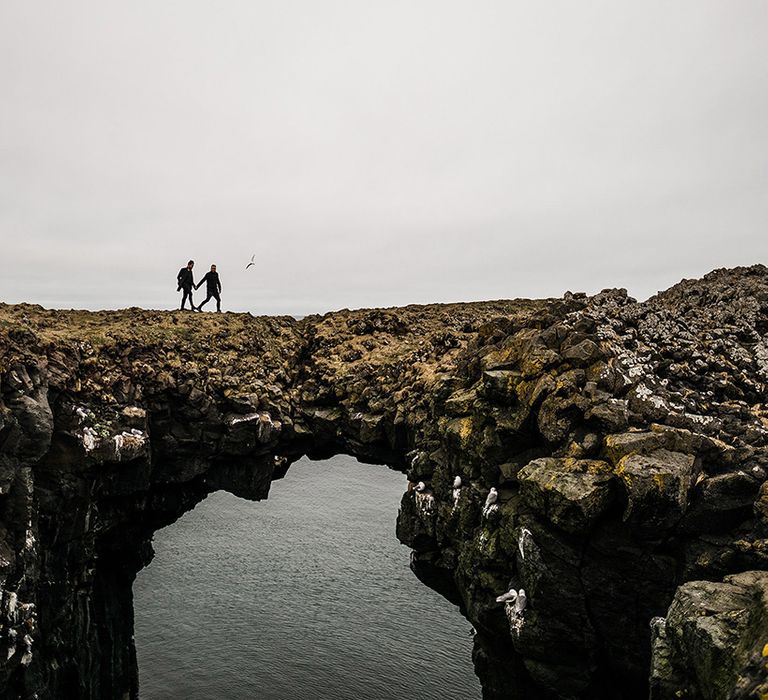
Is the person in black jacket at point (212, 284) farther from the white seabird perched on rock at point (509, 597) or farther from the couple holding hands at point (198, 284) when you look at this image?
the white seabird perched on rock at point (509, 597)

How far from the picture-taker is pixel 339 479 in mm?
107375

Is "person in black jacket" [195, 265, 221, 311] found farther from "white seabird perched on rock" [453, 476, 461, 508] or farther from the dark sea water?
the dark sea water

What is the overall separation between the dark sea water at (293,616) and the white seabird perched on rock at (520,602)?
23.6m

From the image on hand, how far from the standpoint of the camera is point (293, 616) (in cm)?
5212

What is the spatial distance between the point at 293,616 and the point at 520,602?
1437 inches

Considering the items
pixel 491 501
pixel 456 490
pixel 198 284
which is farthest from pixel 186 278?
pixel 491 501

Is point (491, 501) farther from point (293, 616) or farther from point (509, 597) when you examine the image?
point (293, 616)

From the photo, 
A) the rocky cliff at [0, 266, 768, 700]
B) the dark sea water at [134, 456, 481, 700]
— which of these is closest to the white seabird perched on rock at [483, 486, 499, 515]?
the rocky cliff at [0, 266, 768, 700]

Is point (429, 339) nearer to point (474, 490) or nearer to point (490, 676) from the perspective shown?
point (474, 490)

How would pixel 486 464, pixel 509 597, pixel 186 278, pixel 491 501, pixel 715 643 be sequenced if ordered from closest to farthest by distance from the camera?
pixel 715 643 < pixel 509 597 < pixel 491 501 < pixel 486 464 < pixel 186 278

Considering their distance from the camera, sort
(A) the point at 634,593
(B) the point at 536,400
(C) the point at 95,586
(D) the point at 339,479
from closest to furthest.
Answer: (A) the point at 634,593
(B) the point at 536,400
(C) the point at 95,586
(D) the point at 339,479

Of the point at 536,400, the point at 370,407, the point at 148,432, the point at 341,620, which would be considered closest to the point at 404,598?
the point at 341,620

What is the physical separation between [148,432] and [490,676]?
21843mm

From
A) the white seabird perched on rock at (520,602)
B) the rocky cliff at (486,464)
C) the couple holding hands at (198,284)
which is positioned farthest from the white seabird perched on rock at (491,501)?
the couple holding hands at (198,284)
